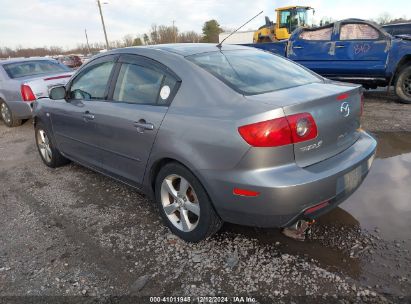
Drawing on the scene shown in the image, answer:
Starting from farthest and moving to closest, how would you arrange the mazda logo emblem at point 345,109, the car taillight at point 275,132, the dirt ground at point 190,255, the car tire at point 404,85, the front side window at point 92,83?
the car tire at point 404,85 → the front side window at point 92,83 → the mazda logo emblem at point 345,109 → the dirt ground at point 190,255 → the car taillight at point 275,132

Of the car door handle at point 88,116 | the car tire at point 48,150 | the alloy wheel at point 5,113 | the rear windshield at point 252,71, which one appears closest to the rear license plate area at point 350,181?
the rear windshield at point 252,71

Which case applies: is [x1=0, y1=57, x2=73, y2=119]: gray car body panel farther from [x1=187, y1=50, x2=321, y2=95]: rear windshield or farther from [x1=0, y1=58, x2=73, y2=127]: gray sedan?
[x1=187, y1=50, x2=321, y2=95]: rear windshield

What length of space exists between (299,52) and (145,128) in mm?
7270

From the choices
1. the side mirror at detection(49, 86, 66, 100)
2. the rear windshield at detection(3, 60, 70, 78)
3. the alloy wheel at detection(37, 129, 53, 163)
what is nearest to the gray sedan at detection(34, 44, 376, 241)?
the side mirror at detection(49, 86, 66, 100)

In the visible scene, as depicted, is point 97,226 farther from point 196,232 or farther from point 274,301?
point 274,301

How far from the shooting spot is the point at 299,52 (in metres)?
9.27

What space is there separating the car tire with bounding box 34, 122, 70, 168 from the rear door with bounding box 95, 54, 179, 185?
1.59m

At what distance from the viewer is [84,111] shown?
3875mm

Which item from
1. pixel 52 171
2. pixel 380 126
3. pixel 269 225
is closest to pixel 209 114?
pixel 269 225

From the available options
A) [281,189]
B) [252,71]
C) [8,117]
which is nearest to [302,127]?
[281,189]

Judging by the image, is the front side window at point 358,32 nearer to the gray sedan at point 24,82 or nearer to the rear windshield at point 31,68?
the gray sedan at point 24,82

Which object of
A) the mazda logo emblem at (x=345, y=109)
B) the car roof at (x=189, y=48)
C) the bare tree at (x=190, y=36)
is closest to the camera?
the mazda logo emblem at (x=345, y=109)

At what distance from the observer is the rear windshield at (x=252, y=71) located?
2.85 metres

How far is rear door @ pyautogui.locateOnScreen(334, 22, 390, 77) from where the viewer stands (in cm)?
816
